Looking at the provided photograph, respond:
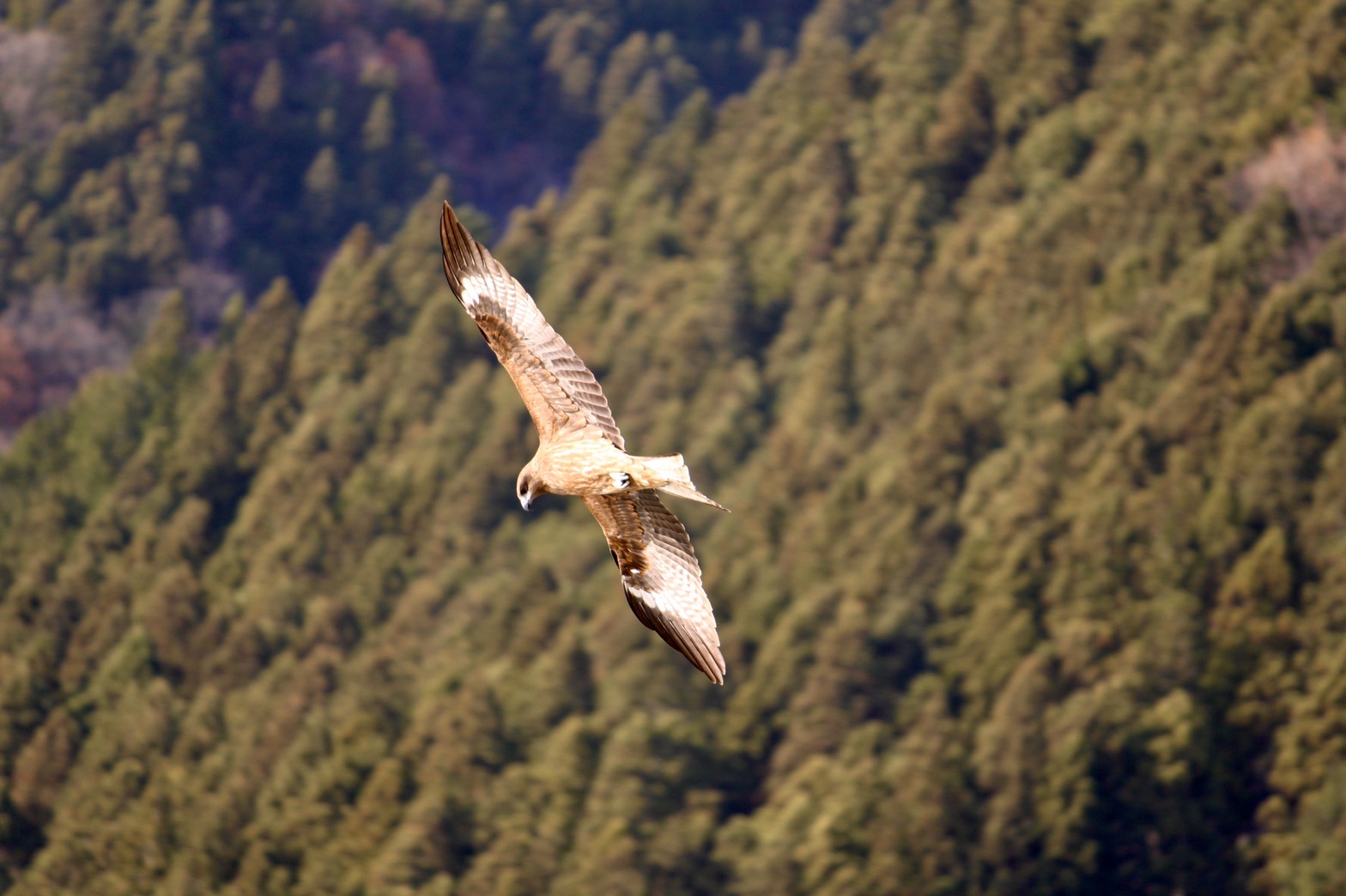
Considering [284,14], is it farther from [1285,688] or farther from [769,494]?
[1285,688]

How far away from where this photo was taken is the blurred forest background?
47844mm

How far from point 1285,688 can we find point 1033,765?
685 cm

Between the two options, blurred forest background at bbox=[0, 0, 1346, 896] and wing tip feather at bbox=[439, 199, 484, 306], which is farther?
blurred forest background at bbox=[0, 0, 1346, 896]

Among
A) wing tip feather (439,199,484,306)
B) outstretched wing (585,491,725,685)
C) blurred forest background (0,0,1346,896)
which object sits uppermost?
blurred forest background (0,0,1346,896)

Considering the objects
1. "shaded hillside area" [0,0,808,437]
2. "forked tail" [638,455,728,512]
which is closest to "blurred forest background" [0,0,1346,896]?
"shaded hillside area" [0,0,808,437]

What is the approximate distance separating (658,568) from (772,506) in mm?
50842

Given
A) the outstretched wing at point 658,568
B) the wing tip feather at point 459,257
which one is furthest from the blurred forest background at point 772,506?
the wing tip feather at point 459,257

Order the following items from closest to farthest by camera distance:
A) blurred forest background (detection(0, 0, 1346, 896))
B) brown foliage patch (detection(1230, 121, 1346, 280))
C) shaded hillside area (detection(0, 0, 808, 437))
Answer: blurred forest background (detection(0, 0, 1346, 896))
brown foliage patch (detection(1230, 121, 1346, 280))
shaded hillside area (detection(0, 0, 808, 437))

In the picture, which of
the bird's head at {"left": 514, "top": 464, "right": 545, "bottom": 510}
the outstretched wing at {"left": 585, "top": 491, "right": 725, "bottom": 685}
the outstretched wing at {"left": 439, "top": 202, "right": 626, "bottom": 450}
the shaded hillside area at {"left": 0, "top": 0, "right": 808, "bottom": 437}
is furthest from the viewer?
the shaded hillside area at {"left": 0, "top": 0, "right": 808, "bottom": 437}

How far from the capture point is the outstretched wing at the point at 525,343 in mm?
17188

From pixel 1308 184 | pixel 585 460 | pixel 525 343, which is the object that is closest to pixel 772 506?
pixel 1308 184

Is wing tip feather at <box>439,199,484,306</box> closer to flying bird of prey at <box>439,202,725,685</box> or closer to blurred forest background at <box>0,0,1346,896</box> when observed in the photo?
flying bird of prey at <box>439,202,725,685</box>

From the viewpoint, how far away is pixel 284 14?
431 ft

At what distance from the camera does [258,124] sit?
414 feet
